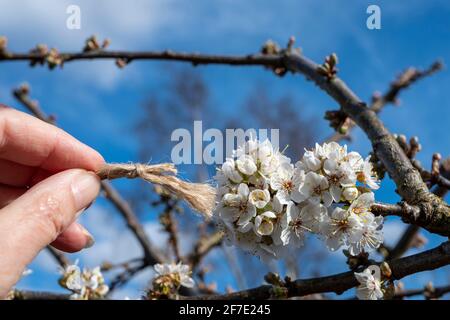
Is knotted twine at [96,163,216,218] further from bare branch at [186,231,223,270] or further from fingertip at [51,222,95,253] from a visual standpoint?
bare branch at [186,231,223,270]

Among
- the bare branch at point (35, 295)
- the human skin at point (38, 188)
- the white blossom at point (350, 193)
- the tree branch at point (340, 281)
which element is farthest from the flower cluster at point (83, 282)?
the white blossom at point (350, 193)

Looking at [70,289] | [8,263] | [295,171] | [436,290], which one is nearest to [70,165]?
[8,263]

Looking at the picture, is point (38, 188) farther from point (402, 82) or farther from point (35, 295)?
point (402, 82)

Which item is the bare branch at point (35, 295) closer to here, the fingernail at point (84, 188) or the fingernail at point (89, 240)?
→ the fingernail at point (89, 240)

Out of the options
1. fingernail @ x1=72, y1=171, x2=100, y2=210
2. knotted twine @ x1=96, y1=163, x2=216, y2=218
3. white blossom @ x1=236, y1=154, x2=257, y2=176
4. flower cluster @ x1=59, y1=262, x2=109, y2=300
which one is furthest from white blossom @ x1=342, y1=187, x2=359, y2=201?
flower cluster @ x1=59, y1=262, x2=109, y2=300

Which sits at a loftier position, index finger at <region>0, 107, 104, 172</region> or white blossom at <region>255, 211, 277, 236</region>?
index finger at <region>0, 107, 104, 172</region>

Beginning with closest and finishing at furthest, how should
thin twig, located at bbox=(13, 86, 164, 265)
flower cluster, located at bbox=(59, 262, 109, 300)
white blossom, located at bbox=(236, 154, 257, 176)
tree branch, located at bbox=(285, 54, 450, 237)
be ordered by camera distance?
white blossom, located at bbox=(236, 154, 257, 176), tree branch, located at bbox=(285, 54, 450, 237), flower cluster, located at bbox=(59, 262, 109, 300), thin twig, located at bbox=(13, 86, 164, 265)
